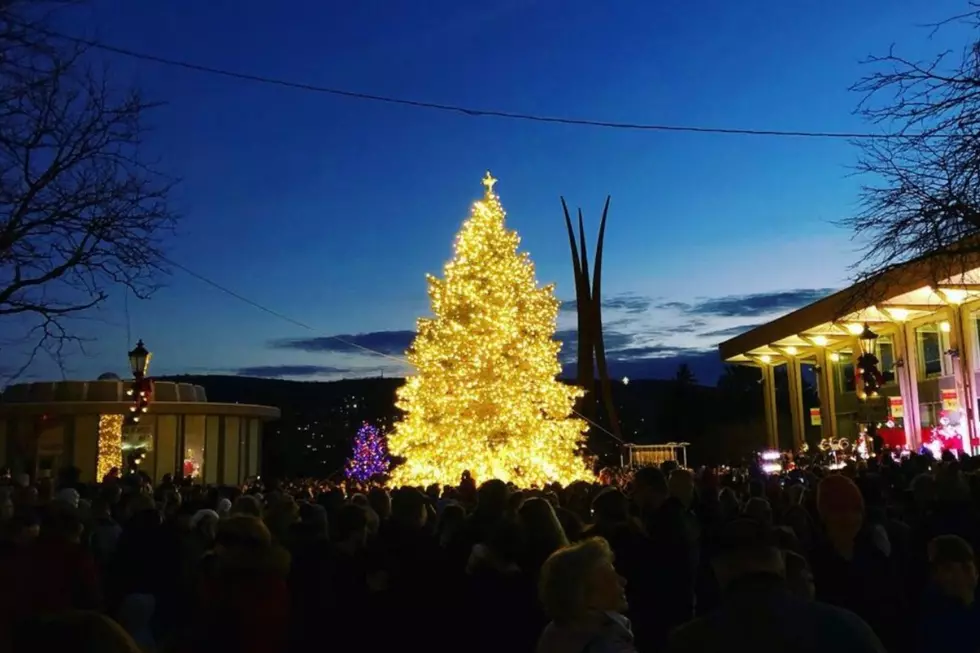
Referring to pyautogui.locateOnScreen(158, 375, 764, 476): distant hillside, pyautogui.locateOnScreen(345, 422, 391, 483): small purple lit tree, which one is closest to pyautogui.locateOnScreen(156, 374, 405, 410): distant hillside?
pyautogui.locateOnScreen(158, 375, 764, 476): distant hillside

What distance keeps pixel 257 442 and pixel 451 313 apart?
20.4 meters

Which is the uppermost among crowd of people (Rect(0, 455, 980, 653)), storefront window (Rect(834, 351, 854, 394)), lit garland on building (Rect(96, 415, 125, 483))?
storefront window (Rect(834, 351, 854, 394))

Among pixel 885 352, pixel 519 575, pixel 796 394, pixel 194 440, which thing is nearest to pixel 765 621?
pixel 519 575

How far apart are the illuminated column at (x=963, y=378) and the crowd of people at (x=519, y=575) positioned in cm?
2295

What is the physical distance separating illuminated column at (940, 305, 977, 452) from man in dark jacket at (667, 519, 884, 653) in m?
28.7

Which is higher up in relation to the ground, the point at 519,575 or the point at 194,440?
the point at 194,440

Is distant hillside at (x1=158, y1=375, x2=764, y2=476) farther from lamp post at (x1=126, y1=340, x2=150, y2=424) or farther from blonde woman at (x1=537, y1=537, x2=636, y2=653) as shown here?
blonde woman at (x1=537, y1=537, x2=636, y2=653)

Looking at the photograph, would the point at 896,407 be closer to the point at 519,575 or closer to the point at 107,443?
the point at 107,443

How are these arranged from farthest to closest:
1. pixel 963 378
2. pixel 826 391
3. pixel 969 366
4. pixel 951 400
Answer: pixel 826 391 → pixel 951 400 → pixel 969 366 → pixel 963 378

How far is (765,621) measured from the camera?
261 centimetres

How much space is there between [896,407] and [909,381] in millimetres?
1315

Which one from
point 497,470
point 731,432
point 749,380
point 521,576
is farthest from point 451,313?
point 749,380

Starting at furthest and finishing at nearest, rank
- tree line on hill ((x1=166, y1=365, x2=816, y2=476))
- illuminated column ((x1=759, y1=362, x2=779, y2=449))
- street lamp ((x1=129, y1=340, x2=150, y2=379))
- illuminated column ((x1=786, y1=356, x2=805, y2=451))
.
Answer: tree line on hill ((x1=166, y1=365, x2=816, y2=476))
illuminated column ((x1=759, y1=362, x2=779, y2=449))
illuminated column ((x1=786, y1=356, x2=805, y2=451))
street lamp ((x1=129, y1=340, x2=150, y2=379))

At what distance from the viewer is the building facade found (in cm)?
3541
